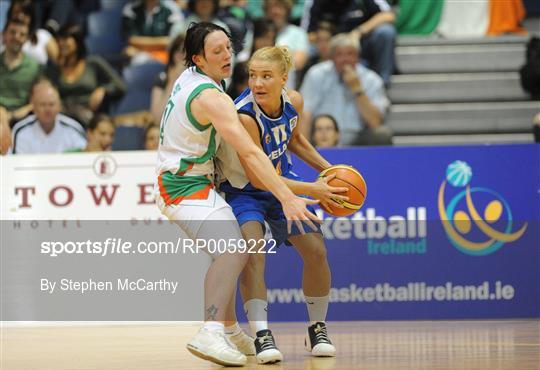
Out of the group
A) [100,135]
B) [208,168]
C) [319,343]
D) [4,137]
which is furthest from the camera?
[100,135]

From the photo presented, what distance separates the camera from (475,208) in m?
8.02

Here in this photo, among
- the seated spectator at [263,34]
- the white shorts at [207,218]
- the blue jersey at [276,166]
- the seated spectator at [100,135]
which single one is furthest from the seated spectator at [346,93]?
the white shorts at [207,218]

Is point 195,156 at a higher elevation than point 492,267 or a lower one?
higher

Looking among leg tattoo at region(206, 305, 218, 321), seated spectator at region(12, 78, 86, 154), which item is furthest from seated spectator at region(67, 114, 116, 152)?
leg tattoo at region(206, 305, 218, 321)

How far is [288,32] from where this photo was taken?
10.6m

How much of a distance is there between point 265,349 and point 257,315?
222 millimetres

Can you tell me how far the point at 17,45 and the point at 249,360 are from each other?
633cm

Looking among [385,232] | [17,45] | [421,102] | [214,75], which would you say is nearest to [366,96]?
[421,102]

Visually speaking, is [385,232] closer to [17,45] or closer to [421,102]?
[421,102]

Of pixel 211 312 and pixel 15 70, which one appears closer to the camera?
pixel 211 312

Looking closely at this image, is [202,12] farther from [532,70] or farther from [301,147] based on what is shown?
[301,147]

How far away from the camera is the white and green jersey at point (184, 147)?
17.2 feet

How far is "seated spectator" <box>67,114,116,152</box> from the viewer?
30.8 ft

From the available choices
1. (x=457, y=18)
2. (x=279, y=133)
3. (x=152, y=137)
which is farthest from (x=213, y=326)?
(x=457, y=18)
